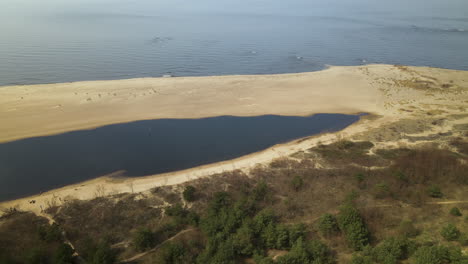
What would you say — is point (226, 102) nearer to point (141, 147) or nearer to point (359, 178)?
point (141, 147)

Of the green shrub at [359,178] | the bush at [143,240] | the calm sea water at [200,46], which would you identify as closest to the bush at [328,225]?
the green shrub at [359,178]

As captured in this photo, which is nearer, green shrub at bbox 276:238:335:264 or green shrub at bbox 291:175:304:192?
green shrub at bbox 276:238:335:264

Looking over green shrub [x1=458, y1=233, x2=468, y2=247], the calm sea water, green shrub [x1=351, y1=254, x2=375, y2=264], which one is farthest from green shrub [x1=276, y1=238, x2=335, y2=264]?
the calm sea water

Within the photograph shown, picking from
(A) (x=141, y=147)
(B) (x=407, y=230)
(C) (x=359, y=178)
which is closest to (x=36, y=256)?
(A) (x=141, y=147)

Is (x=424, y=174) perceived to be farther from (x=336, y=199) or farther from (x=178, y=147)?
(x=178, y=147)

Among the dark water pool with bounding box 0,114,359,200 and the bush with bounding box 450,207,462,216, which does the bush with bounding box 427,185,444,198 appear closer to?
the bush with bounding box 450,207,462,216

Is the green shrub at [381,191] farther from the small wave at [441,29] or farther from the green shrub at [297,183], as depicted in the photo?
the small wave at [441,29]

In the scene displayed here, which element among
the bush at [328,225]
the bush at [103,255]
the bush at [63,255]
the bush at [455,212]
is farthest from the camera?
the bush at [455,212]
